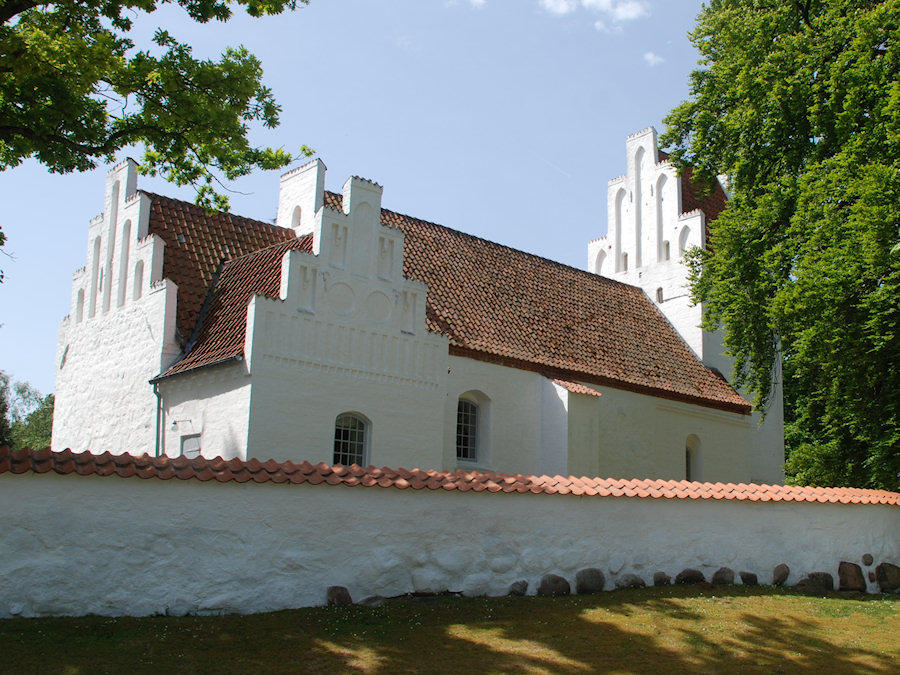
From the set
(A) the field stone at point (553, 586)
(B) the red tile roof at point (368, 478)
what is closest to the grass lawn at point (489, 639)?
(A) the field stone at point (553, 586)

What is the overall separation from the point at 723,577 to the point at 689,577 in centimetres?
55

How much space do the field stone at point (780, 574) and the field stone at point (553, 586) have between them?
346 cm

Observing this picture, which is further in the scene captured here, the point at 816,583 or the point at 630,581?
the point at 816,583

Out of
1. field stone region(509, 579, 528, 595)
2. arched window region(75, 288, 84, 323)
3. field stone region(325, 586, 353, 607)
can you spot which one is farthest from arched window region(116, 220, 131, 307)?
field stone region(509, 579, 528, 595)

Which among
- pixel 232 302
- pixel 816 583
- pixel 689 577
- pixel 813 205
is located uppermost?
pixel 813 205

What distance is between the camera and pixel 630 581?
12227 millimetres

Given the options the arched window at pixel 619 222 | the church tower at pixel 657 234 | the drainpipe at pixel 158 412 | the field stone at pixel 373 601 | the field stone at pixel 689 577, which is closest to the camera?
the field stone at pixel 373 601

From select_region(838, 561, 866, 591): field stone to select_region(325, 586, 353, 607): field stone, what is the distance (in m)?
7.76

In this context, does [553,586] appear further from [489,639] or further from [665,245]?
[665,245]

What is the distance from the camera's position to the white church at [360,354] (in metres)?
16.7

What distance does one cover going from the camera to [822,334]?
17.2m

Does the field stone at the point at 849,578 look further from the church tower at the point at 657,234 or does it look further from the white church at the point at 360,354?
the church tower at the point at 657,234

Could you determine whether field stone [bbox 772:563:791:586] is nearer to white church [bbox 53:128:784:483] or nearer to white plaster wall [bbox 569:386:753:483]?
white church [bbox 53:128:784:483]

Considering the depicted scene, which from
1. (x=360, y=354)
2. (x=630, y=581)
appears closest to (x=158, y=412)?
(x=360, y=354)
